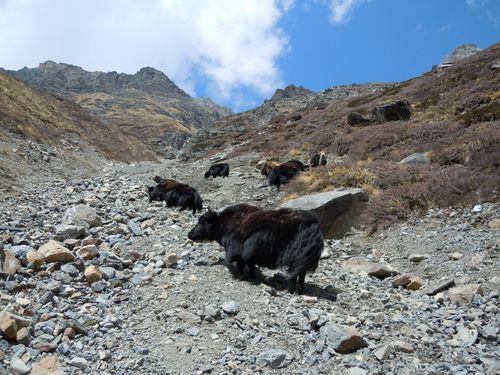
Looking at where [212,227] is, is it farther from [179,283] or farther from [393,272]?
[393,272]

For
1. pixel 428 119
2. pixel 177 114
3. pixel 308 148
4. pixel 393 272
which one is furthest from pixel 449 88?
pixel 177 114

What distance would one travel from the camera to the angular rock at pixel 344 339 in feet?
14.5

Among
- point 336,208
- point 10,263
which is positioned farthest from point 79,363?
point 336,208

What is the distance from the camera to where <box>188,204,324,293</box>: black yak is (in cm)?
631

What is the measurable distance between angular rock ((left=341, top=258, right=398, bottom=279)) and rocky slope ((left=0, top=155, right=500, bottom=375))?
45 mm

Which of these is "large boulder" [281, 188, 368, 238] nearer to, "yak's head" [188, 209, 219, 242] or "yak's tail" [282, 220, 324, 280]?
"yak's head" [188, 209, 219, 242]

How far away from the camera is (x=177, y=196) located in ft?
41.6

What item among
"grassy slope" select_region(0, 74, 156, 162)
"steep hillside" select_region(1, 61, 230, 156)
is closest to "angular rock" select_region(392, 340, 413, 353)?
"grassy slope" select_region(0, 74, 156, 162)

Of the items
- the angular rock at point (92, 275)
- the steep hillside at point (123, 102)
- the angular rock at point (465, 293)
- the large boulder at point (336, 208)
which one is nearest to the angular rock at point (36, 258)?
the angular rock at point (92, 275)

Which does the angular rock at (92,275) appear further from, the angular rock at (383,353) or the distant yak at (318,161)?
the distant yak at (318,161)

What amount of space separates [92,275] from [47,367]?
2.02 metres

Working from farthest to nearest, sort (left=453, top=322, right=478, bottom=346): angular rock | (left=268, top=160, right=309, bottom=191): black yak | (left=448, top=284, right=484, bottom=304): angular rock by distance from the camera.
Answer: (left=268, top=160, right=309, bottom=191): black yak
(left=448, top=284, right=484, bottom=304): angular rock
(left=453, top=322, right=478, bottom=346): angular rock

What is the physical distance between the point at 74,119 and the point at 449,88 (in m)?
26.7

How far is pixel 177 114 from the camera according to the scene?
156250mm
